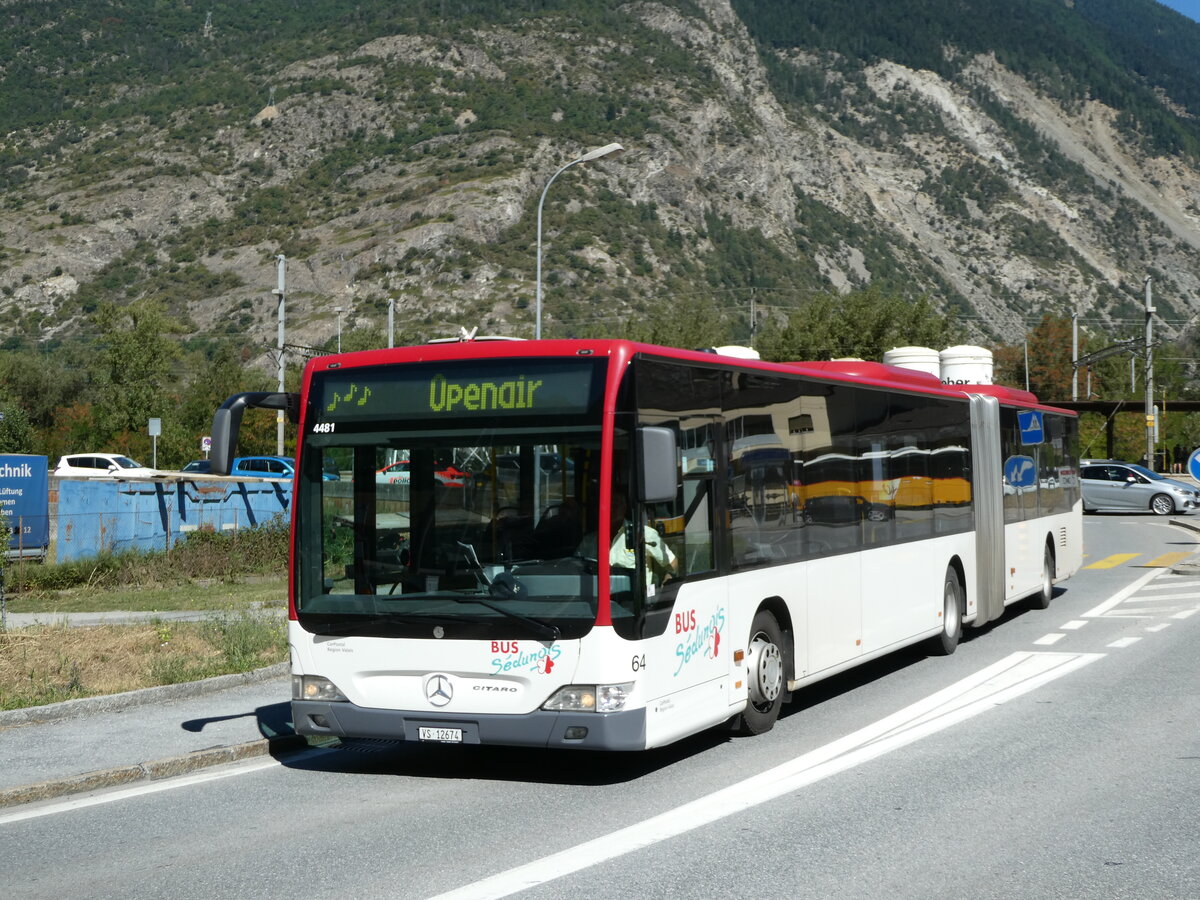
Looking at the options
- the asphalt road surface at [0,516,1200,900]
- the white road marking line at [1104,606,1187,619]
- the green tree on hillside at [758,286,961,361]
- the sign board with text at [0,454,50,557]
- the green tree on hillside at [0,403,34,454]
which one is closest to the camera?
the asphalt road surface at [0,516,1200,900]

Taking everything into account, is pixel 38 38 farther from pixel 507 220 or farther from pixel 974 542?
pixel 974 542

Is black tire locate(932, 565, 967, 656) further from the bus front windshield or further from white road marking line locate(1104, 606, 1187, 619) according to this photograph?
the bus front windshield

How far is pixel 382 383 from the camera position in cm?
873

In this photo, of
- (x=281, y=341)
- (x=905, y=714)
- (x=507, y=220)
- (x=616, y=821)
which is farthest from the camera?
(x=507, y=220)

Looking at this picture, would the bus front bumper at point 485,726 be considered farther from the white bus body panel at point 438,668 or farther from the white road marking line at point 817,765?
the white road marking line at point 817,765

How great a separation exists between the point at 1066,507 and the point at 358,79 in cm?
13437

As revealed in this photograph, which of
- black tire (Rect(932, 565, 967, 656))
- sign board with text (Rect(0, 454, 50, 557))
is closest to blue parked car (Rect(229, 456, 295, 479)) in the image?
sign board with text (Rect(0, 454, 50, 557))

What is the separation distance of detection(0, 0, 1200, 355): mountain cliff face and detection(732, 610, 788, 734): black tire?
72974 mm

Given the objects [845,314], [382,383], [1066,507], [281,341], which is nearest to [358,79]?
[845,314]

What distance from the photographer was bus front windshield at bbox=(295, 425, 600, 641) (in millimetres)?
8078

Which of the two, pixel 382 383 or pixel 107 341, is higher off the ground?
pixel 107 341

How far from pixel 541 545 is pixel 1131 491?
4106cm

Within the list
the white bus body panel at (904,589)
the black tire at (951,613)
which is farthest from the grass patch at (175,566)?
the white bus body panel at (904,589)

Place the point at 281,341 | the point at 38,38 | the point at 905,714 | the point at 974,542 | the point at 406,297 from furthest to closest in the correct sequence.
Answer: the point at 38,38 → the point at 406,297 → the point at 281,341 → the point at 974,542 → the point at 905,714
